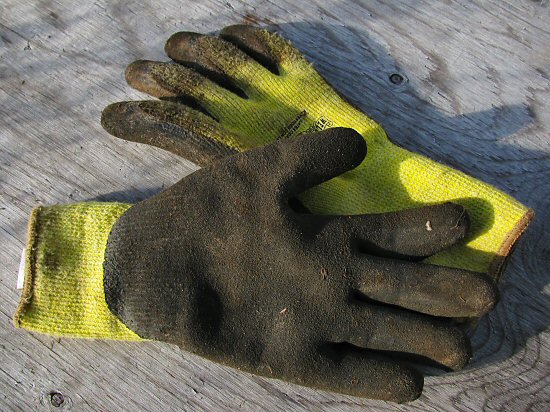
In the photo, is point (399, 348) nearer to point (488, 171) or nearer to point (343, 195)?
point (343, 195)

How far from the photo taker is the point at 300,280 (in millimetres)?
1210

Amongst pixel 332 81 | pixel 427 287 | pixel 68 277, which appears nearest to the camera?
pixel 427 287

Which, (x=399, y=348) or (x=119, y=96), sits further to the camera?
(x=119, y=96)

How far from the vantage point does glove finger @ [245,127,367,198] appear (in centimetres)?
119

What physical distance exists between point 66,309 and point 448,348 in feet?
3.49

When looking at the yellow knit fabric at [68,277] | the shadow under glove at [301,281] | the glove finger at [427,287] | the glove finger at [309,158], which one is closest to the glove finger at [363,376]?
the shadow under glove at [301,281]

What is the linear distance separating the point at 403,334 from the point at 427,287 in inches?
5.3

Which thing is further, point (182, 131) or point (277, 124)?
point (277, 124)

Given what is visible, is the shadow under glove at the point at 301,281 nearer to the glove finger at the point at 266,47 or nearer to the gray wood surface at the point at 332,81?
the gray wood surface at the point at 332,81

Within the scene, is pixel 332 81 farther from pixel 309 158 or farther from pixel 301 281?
pixel 301 281

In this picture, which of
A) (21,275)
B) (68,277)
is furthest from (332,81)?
(21,275)

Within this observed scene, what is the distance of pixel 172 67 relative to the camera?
138 cm

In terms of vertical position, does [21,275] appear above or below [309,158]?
below

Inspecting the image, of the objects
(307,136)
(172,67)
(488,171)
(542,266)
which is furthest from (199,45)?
(542,266)
